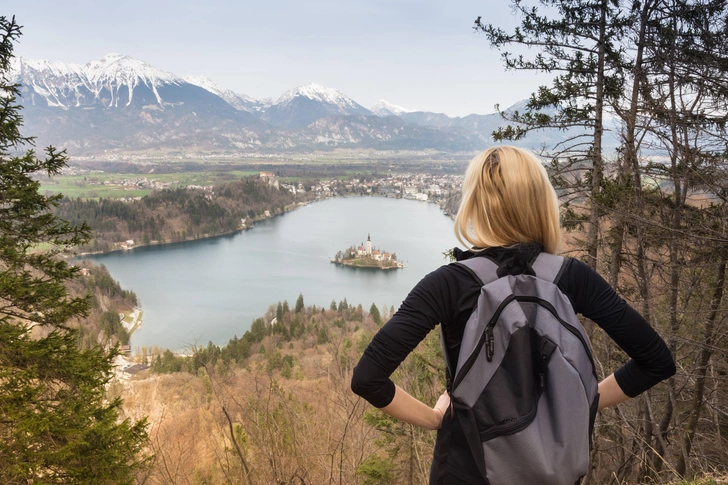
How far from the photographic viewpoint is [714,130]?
2.61m

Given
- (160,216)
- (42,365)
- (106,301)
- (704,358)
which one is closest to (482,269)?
(704,358)

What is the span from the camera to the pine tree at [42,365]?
2725 millimetres

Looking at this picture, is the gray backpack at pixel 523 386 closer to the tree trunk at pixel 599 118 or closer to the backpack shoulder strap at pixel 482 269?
the backpack shoulder strap at pixel 482 269

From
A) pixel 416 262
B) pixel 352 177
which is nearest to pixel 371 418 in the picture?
pixel 416 262

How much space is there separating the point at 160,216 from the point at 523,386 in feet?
192

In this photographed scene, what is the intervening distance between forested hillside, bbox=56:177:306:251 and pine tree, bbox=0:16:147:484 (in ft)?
156

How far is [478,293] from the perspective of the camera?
0.68m

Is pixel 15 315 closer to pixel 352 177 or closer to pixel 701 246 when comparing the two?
pixel 701 246

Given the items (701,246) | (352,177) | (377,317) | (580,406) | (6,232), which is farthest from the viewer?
(352,177)

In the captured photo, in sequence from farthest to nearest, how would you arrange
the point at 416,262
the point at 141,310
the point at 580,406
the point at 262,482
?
the point at 416,262, the point at 141,310, the point at 262,482, the point at 580,406

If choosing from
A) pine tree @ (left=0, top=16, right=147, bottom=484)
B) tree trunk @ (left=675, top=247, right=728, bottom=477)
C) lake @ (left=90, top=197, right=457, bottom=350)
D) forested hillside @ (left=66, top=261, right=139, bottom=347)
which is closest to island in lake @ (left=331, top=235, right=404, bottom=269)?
lake @ (left=90, top=197, right=457, bottom=350)

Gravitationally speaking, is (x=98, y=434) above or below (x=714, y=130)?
below

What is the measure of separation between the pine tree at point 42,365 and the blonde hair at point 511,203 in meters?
3.06

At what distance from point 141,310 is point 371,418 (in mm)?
27973
